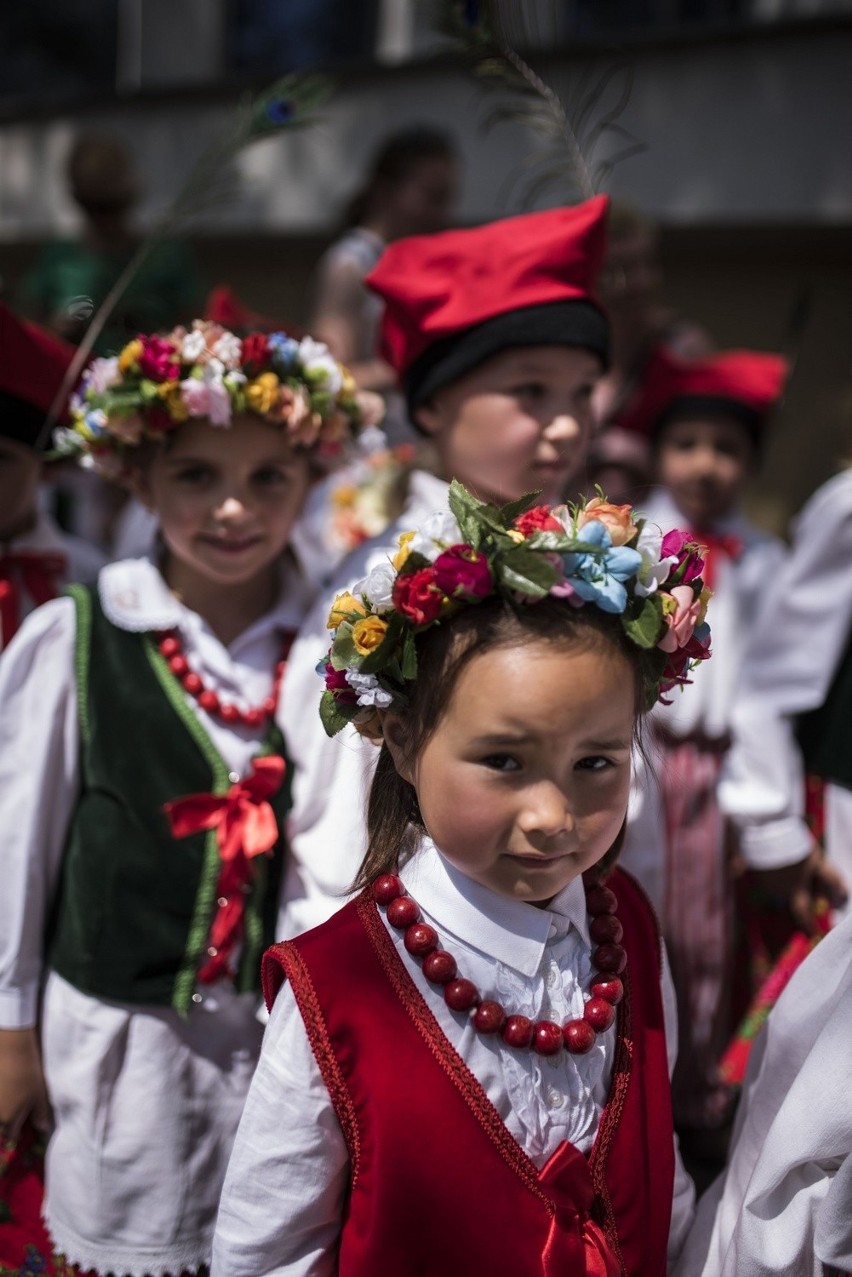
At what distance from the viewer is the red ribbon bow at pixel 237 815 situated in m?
2.38

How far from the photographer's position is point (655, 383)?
4.10m

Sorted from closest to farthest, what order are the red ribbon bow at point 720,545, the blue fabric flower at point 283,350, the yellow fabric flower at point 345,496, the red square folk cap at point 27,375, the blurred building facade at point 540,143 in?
the blue fabric flower at point 283,350, the red square folk cap at point 27,375, the red ribbon bow at point 720,545, the yellow fabric flower at point 345,496, the blurred building facade at point 540,143

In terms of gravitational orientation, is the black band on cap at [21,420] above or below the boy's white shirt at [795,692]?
above

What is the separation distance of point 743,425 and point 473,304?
5.18 feet

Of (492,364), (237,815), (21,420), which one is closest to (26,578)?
(21,420)

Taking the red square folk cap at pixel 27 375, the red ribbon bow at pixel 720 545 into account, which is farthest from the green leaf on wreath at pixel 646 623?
the red ribbon bow at pixel 720 545

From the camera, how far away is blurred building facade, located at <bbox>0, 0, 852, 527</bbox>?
6043mm

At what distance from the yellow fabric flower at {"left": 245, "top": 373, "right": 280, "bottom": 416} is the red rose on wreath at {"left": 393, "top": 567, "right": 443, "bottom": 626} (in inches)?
39.0

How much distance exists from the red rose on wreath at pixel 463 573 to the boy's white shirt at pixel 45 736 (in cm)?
102

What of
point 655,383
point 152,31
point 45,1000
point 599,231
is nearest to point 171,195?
point 152,31

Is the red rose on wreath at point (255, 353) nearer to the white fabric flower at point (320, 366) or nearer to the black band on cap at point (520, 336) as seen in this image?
the white fabric flower at point (320, 366)

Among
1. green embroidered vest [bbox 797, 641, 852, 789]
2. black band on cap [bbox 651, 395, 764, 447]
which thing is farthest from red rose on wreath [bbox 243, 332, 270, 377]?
black band on cap [bbox 651, 395, 764, 447]

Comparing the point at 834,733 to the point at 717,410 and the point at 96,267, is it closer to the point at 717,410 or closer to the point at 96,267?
the point at 717,410

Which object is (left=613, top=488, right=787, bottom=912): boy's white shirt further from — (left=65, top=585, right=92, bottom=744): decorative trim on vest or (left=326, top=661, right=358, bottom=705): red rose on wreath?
(left=65, top=585, right=92, bottom=744): decorative trim on vest
